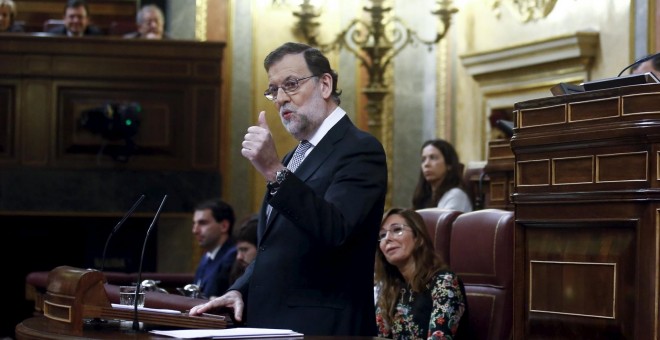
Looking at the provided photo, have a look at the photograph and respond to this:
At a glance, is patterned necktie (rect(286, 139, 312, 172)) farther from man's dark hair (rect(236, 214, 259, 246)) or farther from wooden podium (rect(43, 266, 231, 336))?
man's dark hair (rect(236, 214, 259, 246))

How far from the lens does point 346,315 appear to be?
3.04m

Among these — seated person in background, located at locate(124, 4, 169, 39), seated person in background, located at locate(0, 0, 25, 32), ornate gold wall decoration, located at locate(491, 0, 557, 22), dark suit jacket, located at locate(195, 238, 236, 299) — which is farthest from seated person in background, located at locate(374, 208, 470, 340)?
→ seated person in background, located at locate(0, 0, 25, 32)

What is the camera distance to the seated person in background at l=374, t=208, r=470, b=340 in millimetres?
4363

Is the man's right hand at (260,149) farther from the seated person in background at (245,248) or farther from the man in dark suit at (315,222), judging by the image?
the seated person in background at (245,248)

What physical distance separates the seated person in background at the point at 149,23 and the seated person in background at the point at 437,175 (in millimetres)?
3295

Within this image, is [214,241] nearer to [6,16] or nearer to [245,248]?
[245,248]

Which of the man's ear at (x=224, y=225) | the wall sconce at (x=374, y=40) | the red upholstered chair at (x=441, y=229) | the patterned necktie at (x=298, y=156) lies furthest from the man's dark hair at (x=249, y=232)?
the wall sconce at (x=374, y=40)

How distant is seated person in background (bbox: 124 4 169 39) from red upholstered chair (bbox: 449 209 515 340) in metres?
5.07

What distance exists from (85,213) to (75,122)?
694 mm

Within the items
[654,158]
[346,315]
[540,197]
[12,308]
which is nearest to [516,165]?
[540,197]

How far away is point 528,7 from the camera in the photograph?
8.77m

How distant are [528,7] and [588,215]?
5.37 m

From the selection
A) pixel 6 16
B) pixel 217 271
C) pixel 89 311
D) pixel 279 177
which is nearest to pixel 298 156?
pixel 279 177

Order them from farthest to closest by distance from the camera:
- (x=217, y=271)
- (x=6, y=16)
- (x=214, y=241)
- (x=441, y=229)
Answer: (x=6, y=16), (x=214, y=241), (x=217, y=271), (x=441, y=229)
